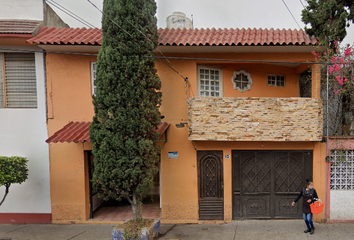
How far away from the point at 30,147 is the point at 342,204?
1011 centimetres

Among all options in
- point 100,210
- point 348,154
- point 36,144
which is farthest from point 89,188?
point 348,154

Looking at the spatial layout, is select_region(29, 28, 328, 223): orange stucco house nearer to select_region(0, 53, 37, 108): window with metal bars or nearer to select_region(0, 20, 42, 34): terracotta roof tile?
select_region(0, 20, 42, 34): terracotta roof tile

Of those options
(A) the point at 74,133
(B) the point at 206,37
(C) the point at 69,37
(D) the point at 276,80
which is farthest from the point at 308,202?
(C) the point at 69,37

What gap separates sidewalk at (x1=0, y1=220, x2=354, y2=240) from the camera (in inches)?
230

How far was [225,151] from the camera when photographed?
6801 millimetres

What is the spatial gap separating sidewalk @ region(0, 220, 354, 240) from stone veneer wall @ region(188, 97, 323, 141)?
263 cm

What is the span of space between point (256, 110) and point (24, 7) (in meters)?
8.39

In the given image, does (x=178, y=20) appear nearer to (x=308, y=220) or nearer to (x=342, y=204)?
(x=308, y=220)

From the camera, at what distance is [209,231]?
6.25 m

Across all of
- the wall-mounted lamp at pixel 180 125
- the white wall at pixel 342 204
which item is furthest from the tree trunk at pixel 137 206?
the white wall at pixel 342 204

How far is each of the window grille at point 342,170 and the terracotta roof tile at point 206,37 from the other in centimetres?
356

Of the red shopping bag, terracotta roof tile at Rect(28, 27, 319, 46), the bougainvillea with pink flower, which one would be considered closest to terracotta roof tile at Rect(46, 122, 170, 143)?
terracotta roof tile at Rect(28, 27, 319, 46)

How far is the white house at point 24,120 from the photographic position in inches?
272

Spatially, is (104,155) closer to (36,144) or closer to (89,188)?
(89,188)
